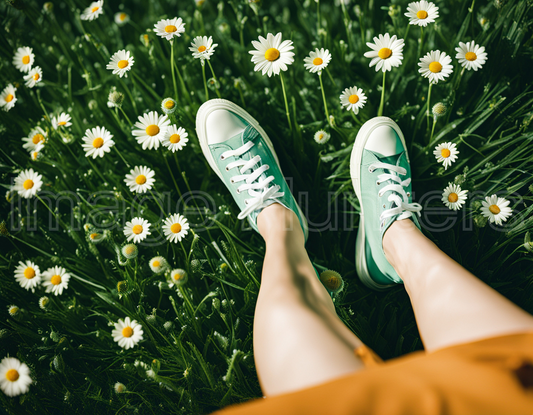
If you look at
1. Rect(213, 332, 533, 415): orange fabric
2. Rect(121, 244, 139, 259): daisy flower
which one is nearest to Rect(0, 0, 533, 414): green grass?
Rect(121, 244, 139, 259): daisy flower

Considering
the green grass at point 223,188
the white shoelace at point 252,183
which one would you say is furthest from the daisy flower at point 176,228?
the white shoelace at point 252,183

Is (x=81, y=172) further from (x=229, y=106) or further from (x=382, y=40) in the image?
(x=382, y=40)

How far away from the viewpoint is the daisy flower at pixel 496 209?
1.21 meters

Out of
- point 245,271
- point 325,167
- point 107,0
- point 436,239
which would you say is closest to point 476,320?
point 436,239

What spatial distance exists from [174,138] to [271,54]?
18.0 inches

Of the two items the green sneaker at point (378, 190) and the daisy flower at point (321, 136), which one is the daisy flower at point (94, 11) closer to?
the daisy flower at point (321, 136)

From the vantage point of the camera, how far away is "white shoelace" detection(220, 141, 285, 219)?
1280 mm

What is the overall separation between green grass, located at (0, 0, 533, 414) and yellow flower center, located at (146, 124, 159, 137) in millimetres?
113

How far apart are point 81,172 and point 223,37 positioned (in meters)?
0.85

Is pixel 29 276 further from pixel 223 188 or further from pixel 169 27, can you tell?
pixel 169 27

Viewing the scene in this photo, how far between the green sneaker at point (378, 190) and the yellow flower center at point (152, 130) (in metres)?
0.74

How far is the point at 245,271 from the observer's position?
1239 mm

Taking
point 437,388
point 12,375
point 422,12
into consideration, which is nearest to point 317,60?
point 422,12

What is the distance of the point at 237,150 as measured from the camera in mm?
1378
